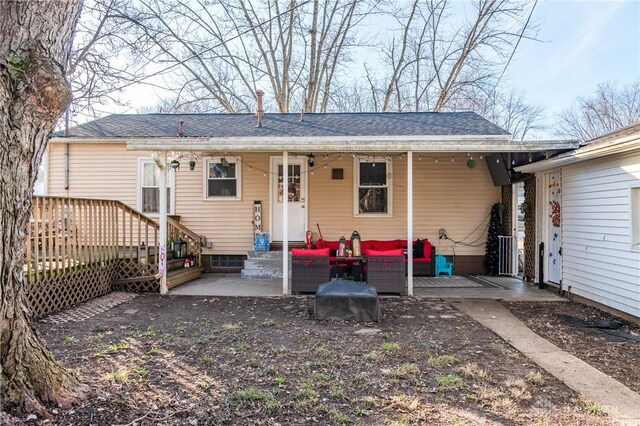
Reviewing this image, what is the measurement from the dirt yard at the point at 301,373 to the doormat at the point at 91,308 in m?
0.32

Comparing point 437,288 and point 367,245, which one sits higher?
point 367,245

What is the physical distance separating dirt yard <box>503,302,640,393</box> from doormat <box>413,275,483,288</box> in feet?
5.01

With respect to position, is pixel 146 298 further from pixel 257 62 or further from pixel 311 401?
pixel 257 62

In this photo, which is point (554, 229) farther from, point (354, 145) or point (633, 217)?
point (354, 145)

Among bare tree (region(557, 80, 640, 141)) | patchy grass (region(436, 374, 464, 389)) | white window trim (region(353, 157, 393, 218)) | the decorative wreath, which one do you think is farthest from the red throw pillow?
bare tree (region(557, 80, 640, 141))

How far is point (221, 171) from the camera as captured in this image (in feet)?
31.6

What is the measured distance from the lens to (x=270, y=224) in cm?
955

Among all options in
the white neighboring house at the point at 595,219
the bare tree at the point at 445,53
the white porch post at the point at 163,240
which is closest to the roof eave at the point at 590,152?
the white neighboring house at the point at 595,219

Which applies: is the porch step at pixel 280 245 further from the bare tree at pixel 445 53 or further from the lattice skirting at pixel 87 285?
the bare tree at pixel 445 53

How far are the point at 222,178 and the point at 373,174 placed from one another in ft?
12.2

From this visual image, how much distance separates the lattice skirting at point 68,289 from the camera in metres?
5.30

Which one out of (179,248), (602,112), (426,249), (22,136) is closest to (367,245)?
(426,249)

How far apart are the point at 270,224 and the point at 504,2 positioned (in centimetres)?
1472

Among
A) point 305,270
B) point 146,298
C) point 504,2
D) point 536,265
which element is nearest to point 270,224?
point 305,270
